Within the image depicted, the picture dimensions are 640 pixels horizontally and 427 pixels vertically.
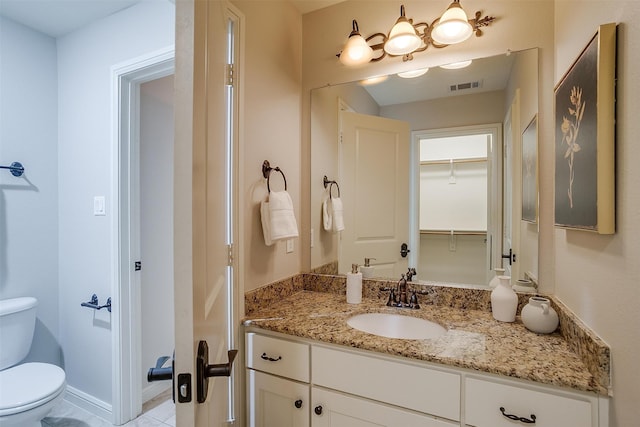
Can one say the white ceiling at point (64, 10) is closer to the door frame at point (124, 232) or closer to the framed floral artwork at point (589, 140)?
the door frame at point (124, 232)

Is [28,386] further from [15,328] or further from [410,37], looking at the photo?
[410,37]

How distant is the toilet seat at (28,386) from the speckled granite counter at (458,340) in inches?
45.4

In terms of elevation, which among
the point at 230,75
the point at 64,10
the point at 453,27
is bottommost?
the point at 230,75

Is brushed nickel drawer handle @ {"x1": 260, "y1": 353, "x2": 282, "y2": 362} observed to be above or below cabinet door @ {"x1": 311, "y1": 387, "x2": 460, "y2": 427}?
above

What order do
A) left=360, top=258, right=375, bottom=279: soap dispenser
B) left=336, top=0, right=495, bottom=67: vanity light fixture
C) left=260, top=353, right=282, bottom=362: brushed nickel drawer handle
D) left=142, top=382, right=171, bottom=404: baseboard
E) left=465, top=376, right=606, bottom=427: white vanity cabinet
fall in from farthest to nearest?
left=142, top=382, right=171, bottom=404: baseboard < left=360, top=258, right=375, bottom=279: soap dispenser < left=336, top=0, right=495, bottom=67: vanity light fixture < left=260, top=353, right=282, bottom=362: brushed nickel drawer handle < left=465, top=376, right=606, bottom=427: white vanity cabinet

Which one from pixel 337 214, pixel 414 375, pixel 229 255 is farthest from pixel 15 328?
pixel 414 375

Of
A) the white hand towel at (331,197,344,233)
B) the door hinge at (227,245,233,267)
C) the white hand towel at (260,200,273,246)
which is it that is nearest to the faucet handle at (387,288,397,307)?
the white hand towel at (331,197,344,233)

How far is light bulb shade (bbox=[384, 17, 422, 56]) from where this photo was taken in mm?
1491

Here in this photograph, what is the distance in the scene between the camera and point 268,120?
158cm

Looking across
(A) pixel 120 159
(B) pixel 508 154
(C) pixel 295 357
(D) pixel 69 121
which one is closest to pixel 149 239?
(A) pixel 120 159

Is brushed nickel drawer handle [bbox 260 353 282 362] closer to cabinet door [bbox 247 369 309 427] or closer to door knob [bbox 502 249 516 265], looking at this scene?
cabinet door [bbox 247 369 309 427]

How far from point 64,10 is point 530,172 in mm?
2761

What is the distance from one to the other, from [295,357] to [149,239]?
1525mm

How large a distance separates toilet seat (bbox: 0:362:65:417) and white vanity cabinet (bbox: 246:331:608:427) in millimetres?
1080
